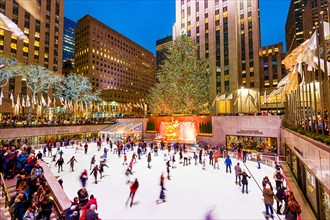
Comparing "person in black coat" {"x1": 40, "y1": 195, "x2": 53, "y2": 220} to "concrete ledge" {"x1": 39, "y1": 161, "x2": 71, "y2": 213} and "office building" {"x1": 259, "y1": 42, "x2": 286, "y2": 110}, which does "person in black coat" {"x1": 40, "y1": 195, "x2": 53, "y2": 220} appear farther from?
"office building" {"x1": 259, "y1": 42, "x2": 286, "y2": 110}

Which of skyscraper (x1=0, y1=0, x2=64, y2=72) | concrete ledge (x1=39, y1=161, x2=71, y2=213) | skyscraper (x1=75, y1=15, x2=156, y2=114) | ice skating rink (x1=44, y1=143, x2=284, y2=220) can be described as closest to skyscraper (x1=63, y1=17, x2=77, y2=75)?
skyscraper (x1=75, y1=15, x2=156, y2=114)

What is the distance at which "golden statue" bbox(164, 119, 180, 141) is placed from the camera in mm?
28047

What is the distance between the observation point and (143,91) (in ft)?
376

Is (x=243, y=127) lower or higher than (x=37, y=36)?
lower

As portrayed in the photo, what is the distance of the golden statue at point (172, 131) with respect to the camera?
28047 mm

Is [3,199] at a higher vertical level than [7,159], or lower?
lower

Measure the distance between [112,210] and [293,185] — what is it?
11708 mm

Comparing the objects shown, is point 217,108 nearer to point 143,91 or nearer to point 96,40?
point 96,40

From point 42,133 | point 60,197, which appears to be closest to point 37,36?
point 42,133

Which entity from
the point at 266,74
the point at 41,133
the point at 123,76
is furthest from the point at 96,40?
the point at 266,74

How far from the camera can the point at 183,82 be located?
3238cm

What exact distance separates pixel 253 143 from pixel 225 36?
105ft

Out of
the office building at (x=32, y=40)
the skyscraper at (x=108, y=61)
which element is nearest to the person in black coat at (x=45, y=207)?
the office building at (x=32, y=40)

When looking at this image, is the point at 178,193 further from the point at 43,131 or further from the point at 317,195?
the point at 43,131
